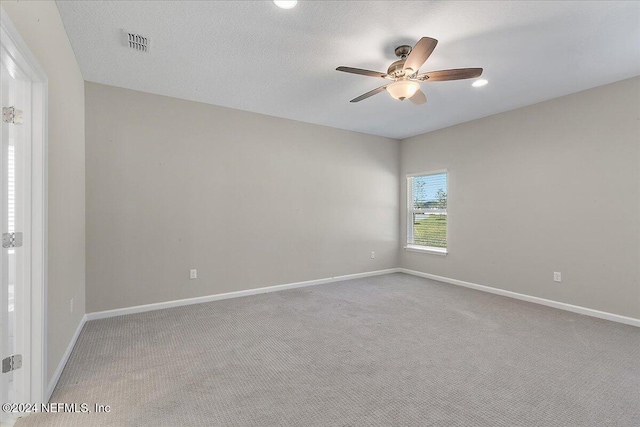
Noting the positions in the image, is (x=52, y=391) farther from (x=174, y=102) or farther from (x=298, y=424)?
(x=174, y=102)

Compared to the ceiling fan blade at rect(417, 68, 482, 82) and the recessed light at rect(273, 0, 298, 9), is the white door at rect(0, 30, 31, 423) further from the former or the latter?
the ceiling fan blade at rect(417, 68, 482, 82)

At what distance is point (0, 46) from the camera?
4.64 ft

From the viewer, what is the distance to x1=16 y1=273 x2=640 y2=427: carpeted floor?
1.77 metres

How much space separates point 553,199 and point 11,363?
5301 millimetres

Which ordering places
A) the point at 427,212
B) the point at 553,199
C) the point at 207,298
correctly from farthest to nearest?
the point at 427,212 → the point at 207,298 → the point at 553,199

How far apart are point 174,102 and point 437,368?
4.06 meters

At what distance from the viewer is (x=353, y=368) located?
2.30 meters

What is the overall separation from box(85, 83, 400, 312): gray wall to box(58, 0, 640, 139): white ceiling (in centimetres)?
47

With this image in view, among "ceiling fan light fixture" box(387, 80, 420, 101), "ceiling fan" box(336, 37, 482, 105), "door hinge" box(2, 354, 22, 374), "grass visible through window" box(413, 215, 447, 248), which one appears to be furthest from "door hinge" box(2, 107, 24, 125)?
"grass visible through window" box(413, 215, 447, 248)

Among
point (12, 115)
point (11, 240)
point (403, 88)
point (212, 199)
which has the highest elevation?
point (403, 88)

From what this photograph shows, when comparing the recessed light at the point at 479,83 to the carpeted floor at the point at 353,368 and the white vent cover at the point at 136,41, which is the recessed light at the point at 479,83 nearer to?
the carpeted floor at the point at 353,368

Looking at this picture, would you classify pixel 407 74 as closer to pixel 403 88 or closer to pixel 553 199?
pixel 403 88

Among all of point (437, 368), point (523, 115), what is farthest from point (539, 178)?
point (437, 368)

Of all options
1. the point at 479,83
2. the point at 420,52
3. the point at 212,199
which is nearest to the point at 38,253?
the point at 212,199
